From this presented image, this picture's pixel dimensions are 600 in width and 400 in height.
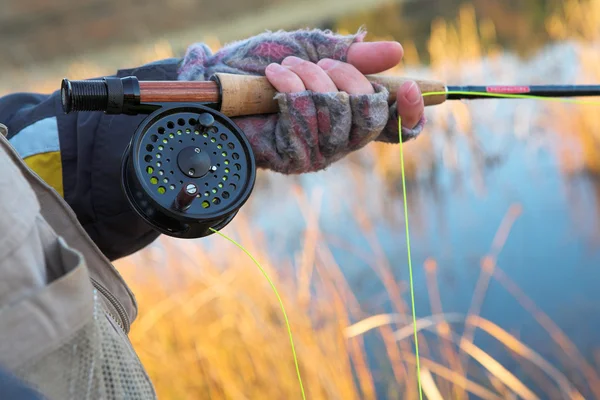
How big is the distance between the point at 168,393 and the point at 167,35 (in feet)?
22.2

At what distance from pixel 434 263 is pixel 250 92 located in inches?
96.8

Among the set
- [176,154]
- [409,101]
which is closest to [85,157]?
[176,154]

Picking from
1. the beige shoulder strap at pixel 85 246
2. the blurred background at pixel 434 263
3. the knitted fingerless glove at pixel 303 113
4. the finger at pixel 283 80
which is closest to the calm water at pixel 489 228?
the blurred background at pixel 434 263

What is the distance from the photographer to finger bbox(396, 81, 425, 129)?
1.33m

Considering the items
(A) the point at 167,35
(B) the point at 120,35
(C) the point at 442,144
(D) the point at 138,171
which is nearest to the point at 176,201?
(D) the point at 138,171

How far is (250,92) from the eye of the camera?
52.4 inches

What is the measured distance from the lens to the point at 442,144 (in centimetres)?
424

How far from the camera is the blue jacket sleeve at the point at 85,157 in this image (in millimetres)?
1394

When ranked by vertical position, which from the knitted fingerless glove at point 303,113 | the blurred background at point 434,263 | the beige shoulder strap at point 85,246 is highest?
the knitted fingerless glove at point 303,113

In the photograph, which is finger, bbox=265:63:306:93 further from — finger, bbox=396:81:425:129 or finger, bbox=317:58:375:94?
finger, bbox=396:81:425:129

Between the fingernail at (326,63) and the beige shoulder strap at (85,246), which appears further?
the fingernail at (326,63)

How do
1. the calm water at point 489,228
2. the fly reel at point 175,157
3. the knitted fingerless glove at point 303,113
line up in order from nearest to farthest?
the fly reel at point 175,157
the knitted fingerless glove at point 303,113
the calm water at point 489,228

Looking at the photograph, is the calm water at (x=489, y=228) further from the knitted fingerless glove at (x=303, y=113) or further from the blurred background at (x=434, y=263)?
the knitted fingerless glove at (x=303, y=113)

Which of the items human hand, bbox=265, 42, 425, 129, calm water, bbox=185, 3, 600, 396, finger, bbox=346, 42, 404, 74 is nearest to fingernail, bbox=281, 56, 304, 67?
human hand, bbox=265, 42, 425, 129
